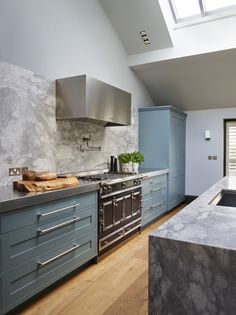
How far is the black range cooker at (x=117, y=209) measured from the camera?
2.96 m

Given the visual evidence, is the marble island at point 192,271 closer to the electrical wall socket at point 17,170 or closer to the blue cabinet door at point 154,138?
the electrical wall socket at point 17,170

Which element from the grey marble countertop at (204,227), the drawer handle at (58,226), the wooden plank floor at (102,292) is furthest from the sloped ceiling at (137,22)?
the grey marble countertop at (204,227)

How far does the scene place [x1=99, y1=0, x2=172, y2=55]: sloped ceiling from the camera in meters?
3.86

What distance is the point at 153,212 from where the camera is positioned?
4363mm

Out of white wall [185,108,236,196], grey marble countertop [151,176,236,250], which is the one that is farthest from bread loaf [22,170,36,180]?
white wall [185,108,236,196]

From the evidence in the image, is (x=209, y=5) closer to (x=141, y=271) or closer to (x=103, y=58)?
(x=103, y=58)

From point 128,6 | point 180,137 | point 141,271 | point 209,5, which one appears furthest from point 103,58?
point 141,271

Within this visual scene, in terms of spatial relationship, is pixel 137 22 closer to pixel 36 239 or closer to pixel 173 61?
pixel 173 61

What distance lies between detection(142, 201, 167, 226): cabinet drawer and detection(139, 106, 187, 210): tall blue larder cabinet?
0.29m

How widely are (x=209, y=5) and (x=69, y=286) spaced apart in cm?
433

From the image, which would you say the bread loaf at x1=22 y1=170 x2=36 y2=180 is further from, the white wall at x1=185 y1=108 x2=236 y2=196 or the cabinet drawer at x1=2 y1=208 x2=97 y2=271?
the white wall at x1=185 y1=108 x2=236 y2=196

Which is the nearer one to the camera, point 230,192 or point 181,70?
point 230,192

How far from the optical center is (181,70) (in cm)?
480

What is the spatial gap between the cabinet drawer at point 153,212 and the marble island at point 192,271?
3117mm
